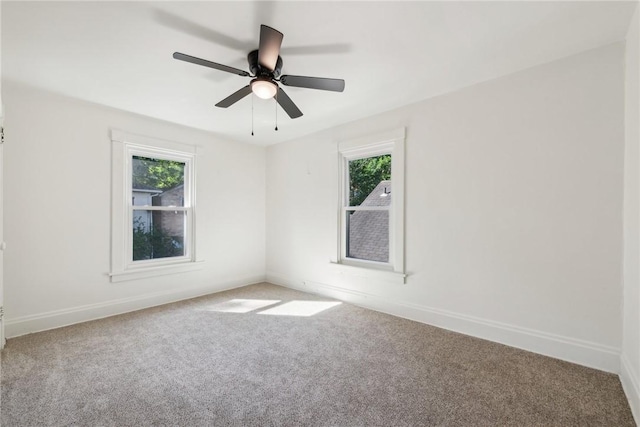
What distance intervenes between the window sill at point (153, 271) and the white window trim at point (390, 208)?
1.98 m

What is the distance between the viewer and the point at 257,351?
2418 millimetres

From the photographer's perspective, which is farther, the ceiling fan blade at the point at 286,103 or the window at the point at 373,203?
the window at the point at 373,203

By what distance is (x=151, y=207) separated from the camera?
3.69m

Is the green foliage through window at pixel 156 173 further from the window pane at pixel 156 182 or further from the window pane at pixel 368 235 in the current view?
the window pane at pixel 368 235

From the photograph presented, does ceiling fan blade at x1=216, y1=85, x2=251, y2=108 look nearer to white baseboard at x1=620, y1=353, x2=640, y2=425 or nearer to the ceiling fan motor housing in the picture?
the ceiling fan motor housing

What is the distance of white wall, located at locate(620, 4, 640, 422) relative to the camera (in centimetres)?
175

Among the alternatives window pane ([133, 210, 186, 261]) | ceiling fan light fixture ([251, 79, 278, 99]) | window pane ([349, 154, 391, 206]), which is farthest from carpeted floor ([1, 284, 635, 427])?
ceiling fan light fixture ([251, 79, 278, 99])

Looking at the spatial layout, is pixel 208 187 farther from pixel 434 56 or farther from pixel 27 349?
pixel 434 56

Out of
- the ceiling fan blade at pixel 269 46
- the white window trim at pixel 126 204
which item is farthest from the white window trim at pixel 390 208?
the white window trim at pixel 126 204

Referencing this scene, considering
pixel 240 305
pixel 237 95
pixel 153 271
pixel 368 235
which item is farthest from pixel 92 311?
pixel 368 235

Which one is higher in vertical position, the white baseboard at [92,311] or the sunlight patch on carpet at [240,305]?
the white baseboard at [92,311]

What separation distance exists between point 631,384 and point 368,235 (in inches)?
98.6

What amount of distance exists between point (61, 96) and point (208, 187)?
1.82 metres

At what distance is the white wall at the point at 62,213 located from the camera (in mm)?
2746
